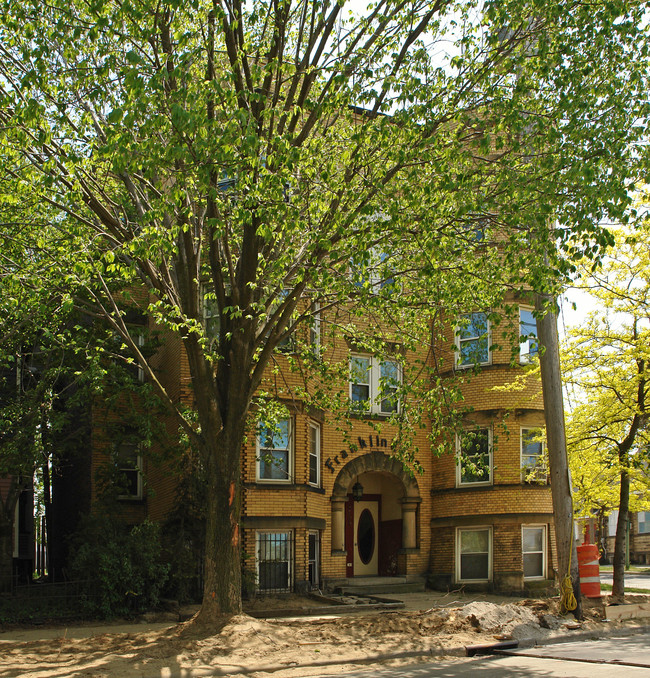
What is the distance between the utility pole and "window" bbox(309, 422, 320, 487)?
7882mm

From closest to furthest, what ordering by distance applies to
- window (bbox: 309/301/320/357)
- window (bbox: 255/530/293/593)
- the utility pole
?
the utility pole < window (bbox: 309/301/320/357) < window (bbox: 255/530/293/593)

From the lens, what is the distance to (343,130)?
1377cm

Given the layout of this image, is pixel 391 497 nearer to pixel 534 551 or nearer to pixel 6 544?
pixel 534 551

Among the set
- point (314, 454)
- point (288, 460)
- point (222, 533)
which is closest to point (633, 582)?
point (314, 454)

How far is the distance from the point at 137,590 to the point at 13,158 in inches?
355

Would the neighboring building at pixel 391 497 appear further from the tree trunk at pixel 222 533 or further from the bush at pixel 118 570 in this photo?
the tree trunk at pixel 222 533

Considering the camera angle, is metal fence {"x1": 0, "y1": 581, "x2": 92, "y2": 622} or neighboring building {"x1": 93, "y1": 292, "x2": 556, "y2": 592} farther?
neighboring building {"x1": 93, "y1": 292, "x2": 556, "y2": 592}

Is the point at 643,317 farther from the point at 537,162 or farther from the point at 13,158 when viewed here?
the point at 13,158

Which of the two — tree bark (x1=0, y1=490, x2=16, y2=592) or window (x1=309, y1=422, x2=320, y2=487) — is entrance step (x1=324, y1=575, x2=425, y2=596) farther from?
tree bark (x1=0, y1=490, x2=16, y2=592)

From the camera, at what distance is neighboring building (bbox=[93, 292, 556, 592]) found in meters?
19.9

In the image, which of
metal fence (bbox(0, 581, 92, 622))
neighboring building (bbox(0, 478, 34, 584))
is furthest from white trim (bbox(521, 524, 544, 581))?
neighboring building (bbox(0, 478, 34, 584))

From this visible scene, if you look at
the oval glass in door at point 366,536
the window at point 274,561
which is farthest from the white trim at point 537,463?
the window at point 274,561

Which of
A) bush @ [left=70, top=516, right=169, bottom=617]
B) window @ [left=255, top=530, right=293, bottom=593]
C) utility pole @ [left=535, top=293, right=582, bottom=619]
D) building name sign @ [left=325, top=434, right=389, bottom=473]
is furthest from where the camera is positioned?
building name sign @ [left=325, top=434, right=389, bottom=473]

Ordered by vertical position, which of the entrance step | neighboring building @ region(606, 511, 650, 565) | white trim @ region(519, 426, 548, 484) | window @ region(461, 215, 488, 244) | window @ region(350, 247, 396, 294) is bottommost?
neighboring building @ region(606, 511, 650, 565)
